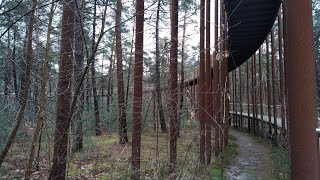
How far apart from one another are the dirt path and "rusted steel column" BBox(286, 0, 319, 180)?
20.3 ft

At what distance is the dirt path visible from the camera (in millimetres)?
9148

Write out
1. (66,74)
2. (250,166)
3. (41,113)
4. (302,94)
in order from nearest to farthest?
(302,94), (41,113), (66,74), (250,166)

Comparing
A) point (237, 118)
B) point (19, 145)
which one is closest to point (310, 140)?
point (19, 145)

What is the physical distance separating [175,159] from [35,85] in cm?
340

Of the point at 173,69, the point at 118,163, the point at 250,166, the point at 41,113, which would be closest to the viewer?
the point at 41,113

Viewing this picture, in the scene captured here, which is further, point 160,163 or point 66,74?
point 160,163

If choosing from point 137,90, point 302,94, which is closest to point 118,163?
point 137,90

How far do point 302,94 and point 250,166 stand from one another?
841 centimetres

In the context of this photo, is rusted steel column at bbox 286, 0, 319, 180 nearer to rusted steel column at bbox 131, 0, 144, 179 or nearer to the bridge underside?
rusted steel column at bbox 131, 0, 144, 179

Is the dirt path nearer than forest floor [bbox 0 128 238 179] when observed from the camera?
No

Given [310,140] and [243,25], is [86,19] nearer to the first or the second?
[310,140]

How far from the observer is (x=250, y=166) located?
10.7 m

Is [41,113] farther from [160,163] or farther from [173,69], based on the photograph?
[173,69]

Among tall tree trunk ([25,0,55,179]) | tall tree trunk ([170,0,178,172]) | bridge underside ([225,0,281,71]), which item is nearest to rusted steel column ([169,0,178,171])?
tall tree trunk ([170,0,178,172])
